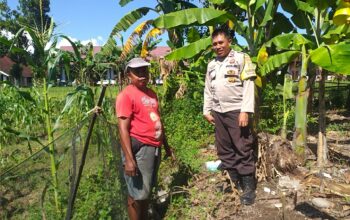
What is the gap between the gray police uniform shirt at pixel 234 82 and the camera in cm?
449

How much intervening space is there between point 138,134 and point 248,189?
1596 mm

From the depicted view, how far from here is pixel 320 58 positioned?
16.7 ft

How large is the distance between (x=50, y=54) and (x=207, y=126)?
487 centimetres

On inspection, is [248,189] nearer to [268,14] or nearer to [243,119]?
[243,119]

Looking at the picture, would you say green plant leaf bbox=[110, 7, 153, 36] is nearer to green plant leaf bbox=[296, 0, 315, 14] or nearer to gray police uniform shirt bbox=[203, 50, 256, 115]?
green plant leaf bbox=[296, 0, 315, 14]

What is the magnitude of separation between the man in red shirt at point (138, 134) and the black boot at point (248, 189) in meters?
1.18

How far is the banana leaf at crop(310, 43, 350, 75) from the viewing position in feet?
14.2

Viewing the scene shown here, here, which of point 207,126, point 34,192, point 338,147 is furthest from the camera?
point 207,126

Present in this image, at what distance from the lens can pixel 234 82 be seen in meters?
4.54

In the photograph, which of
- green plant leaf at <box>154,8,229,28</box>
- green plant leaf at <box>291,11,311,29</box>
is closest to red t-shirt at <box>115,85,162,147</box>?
green plant leaf at <box>154,8,229,28</box>

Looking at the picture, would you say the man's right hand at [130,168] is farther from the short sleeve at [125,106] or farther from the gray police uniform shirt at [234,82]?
the gray police uniform shirt at [234,82]

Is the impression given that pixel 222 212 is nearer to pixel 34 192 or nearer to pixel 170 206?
pixel 170 206

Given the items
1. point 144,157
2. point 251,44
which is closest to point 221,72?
point 144,157

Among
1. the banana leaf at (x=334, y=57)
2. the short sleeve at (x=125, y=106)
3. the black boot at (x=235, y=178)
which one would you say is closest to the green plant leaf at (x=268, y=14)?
the banana leaf at (x=334, y=57)
